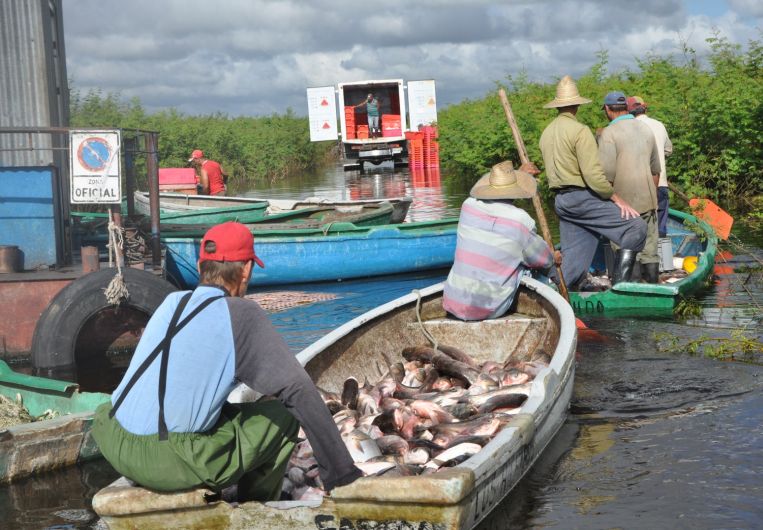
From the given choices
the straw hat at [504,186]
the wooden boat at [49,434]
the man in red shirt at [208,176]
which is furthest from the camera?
the man in red shirt at [208,176]

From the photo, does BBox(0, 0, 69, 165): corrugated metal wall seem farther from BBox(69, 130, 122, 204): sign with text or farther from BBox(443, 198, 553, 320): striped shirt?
BBox(443, 198, 553, 320): striped shirt

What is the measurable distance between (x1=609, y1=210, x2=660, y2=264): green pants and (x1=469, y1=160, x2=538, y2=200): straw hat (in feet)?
10.7

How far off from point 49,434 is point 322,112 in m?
39.8

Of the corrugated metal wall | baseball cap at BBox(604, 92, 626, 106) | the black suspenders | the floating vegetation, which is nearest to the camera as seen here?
the black suspenders

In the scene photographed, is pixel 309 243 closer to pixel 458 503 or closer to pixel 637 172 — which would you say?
A: pixel 637 172

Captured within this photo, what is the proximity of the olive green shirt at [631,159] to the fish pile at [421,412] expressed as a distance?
3.58 meters

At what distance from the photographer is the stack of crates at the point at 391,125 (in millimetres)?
44531

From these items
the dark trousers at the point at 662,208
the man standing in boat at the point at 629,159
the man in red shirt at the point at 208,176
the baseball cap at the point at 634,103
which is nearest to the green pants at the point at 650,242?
the man standing in boat at the point at 629,159

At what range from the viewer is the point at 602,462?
6641mm

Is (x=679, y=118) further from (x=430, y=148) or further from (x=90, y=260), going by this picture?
(x=430, y=148)

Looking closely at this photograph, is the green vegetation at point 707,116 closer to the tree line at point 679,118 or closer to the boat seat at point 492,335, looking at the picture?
the tree line at point 679,118

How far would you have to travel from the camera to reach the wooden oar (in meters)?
12.9

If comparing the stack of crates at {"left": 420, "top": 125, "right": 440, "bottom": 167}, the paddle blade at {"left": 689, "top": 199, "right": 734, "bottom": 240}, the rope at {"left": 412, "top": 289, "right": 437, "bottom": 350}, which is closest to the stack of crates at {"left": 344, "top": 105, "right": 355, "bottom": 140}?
the stack of crates at {"left": 420, "top": 125, "right": 440, "bottom": 167}

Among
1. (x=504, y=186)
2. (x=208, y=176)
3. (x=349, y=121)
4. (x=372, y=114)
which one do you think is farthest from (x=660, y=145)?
(x=349, y=121)
